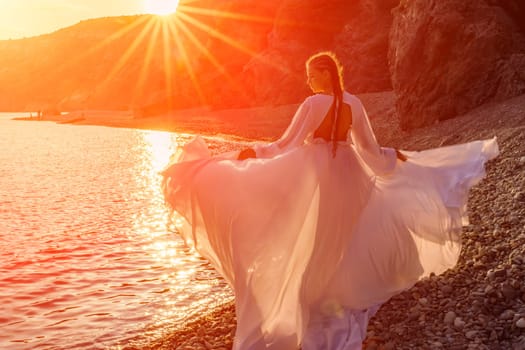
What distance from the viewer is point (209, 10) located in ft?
275

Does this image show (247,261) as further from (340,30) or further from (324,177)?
(340,30)

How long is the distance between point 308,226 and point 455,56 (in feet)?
67.5

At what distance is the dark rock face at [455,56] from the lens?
72.2 ft

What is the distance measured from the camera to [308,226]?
18.5ft

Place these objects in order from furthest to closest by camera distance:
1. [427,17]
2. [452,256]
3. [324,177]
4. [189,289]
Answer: [427,17] < [189,289] < [452,256] < [324,177]

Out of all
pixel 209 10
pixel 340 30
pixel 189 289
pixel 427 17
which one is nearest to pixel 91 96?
Answer: pixel 209 10

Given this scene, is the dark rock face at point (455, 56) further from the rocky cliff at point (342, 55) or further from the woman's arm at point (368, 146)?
the woman's arm at point (368, 146)

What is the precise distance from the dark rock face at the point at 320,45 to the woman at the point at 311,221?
130 ft

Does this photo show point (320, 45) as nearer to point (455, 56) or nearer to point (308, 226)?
point (455, 56)

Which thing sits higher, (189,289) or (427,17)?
(427,17)

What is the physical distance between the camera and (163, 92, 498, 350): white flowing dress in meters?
5.37

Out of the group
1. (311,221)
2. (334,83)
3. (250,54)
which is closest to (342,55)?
(250,54)

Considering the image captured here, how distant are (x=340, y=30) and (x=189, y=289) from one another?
47755mm

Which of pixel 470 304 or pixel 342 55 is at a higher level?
pixel 342 55
